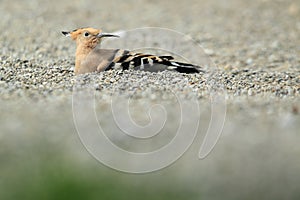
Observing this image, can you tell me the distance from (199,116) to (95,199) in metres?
1.57

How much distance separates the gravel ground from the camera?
175 inches

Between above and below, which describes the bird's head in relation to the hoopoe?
above

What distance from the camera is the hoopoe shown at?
6461 millimetres

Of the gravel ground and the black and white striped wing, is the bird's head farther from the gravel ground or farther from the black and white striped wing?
the gravel ground

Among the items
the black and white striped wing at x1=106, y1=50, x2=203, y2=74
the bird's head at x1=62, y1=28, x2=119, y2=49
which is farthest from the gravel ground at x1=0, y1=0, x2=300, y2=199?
the bird's head at x1=62, y1=28, x2=119, y2=49

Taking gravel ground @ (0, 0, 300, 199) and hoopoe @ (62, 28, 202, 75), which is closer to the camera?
gravel ground @ (0, 0, 300, 199)

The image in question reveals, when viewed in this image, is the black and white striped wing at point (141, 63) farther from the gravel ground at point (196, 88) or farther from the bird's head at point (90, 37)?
the bird's head at point (90, 37)

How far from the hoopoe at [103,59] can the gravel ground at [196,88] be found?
0.13 meters

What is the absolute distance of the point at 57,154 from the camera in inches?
183

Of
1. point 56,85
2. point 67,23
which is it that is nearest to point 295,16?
point 67,23

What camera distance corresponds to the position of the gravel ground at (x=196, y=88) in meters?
4.45

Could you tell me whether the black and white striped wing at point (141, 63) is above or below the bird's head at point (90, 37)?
below

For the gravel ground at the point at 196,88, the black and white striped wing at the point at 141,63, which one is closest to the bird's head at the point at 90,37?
the black and white striped wing at the point at 141,63

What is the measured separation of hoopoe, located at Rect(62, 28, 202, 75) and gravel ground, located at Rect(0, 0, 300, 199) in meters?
0.13
